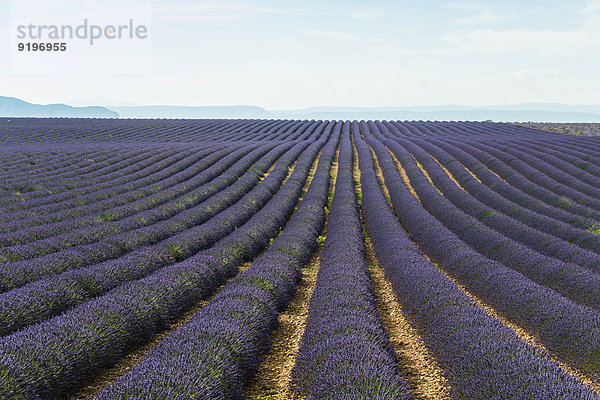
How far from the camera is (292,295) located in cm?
786

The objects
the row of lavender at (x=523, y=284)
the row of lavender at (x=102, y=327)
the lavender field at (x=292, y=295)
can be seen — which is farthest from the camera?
the row of lavender at (x=523, y=284)

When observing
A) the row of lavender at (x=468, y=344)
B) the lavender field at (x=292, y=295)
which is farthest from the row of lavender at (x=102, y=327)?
the row of lavender at (x=468, y=344)

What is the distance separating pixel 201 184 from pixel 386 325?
43.3 ft

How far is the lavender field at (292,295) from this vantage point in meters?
4.49

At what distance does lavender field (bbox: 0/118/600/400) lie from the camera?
4488 millimetres

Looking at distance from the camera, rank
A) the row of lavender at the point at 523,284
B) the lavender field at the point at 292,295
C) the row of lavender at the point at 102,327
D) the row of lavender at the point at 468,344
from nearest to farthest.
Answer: the row of lavender at the point at 468,344, the row of lavender at the point at 102,327, the lavender field at the point at 292,295, the row of lavender at the point at 523,284

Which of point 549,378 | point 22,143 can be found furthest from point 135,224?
point 22,143

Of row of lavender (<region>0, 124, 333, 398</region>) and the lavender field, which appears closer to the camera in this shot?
row of lavender (<region>0, 124, 333, 398</region>)

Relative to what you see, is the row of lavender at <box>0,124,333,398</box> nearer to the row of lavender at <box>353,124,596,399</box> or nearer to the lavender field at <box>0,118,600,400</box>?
the lavender field at <box>0,118,600,400</box>

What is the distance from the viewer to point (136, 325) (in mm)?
5852

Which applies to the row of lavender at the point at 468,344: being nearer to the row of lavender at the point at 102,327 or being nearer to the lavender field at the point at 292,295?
the lavender field at the point at 292,295

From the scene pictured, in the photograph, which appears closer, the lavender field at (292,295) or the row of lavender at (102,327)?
the row of lavender at (102,327)

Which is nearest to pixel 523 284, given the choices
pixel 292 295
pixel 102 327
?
pixel 292 295

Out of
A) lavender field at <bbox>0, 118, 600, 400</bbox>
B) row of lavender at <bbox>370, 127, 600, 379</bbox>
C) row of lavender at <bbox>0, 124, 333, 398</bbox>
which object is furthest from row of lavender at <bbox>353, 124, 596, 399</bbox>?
row of lavender at <bbox>0, 124, 333, 398</bbox>
